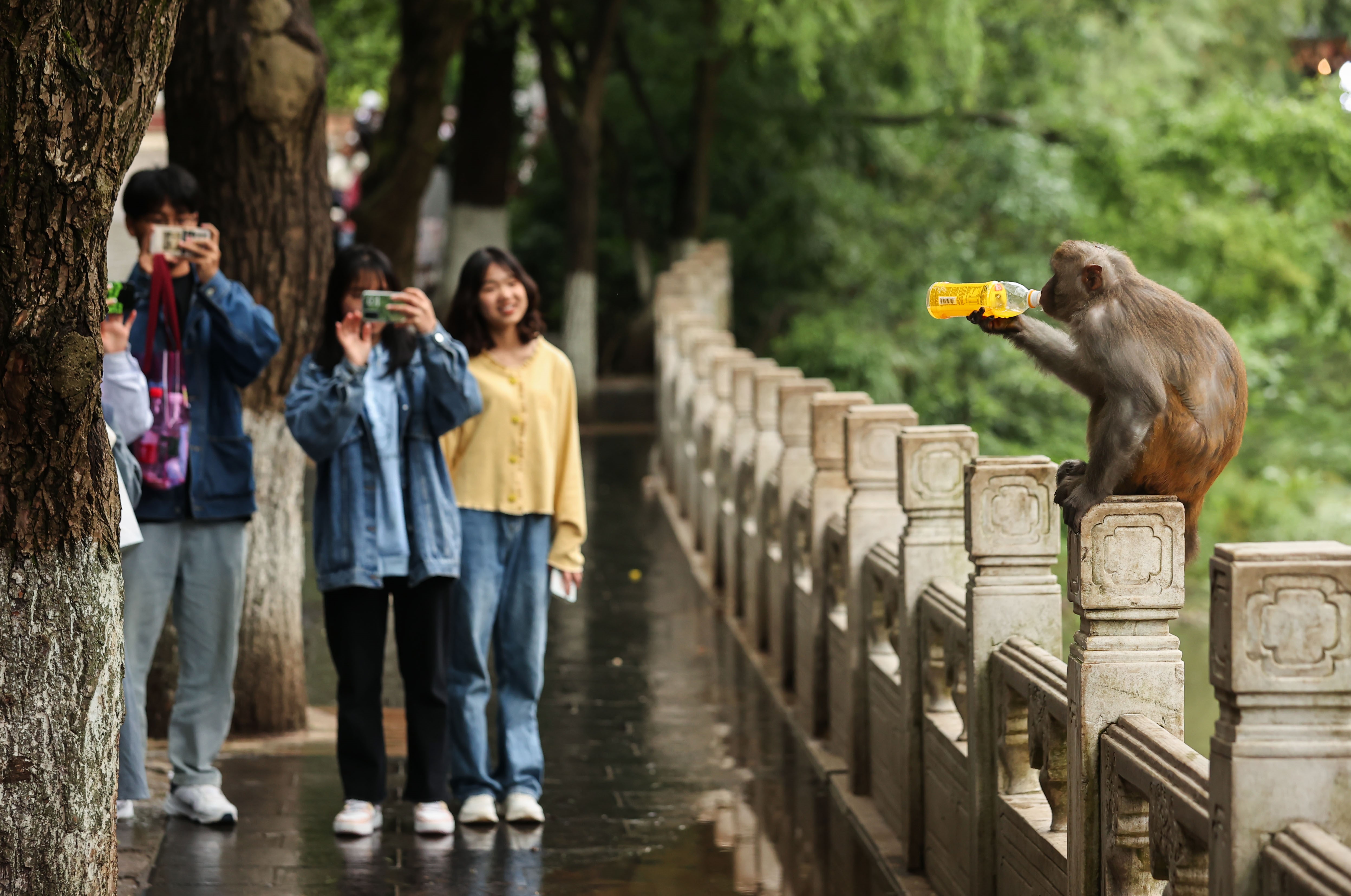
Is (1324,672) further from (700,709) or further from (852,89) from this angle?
(852,89)

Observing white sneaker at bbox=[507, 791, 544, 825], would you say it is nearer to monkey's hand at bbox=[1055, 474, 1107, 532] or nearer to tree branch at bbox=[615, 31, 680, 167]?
monkey's hand at bbox=[1055, 474, 1107, 532]

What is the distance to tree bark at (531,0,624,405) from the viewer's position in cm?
2242

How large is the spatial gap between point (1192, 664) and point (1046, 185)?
8.10 m

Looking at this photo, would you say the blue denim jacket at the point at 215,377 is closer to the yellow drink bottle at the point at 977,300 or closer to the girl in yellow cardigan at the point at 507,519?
the girl in yellow cardigan at the point at 507,519

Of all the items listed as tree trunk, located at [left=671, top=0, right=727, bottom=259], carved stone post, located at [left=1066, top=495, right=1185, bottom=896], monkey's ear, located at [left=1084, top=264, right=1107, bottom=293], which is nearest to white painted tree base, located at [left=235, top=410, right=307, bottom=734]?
monkey's ear, located at [left=1084, top=264, right=1107, bottom=293]

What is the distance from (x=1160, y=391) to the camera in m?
4.02

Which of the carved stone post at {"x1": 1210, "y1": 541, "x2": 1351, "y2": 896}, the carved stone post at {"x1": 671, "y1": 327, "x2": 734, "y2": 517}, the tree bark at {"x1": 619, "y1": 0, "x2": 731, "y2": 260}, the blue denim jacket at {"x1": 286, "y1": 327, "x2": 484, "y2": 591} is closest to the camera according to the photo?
the carved stone post at {"x1": 1210, "y1": 541, "x2": 1351, "y2": 896}

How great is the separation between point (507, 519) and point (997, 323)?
2443 millimetres

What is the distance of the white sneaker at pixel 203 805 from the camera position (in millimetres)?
5992

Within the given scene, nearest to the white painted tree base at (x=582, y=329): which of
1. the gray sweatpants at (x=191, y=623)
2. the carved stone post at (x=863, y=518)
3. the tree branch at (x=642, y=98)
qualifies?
the tree branch at (x=642, y=98)

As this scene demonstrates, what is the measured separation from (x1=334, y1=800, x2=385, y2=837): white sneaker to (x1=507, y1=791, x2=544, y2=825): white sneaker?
517mm

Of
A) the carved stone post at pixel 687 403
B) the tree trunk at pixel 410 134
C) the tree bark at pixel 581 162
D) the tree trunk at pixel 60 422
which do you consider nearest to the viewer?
the tree trunk at pixel 60 422

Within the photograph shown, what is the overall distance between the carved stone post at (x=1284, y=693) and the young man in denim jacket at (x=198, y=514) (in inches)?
154

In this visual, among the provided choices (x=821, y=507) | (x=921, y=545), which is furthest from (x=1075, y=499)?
(x=821, y=507)
